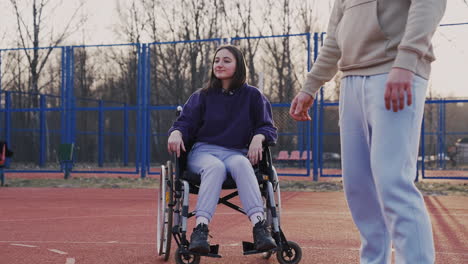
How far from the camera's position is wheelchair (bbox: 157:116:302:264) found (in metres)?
3.24

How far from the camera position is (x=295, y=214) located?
19.8ft

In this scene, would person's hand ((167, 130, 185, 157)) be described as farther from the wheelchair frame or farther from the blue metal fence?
the blue metal fence

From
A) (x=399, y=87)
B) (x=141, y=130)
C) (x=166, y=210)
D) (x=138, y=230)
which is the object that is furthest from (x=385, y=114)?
(x=141, y=130)

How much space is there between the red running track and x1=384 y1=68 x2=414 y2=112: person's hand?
175cm

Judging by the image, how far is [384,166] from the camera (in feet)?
6.57

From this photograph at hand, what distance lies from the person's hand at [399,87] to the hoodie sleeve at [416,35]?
21 mm

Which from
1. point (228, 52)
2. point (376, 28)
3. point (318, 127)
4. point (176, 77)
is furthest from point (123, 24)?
point (376, 28)

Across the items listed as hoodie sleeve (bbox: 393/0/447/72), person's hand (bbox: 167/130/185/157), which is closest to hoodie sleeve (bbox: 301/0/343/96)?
hoodie sleeve (bbox: 393/0/447/72)

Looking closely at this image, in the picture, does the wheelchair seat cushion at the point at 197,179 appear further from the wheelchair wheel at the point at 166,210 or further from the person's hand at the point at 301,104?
the person's hand at the point at 301,104

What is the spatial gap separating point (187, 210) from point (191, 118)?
593mm

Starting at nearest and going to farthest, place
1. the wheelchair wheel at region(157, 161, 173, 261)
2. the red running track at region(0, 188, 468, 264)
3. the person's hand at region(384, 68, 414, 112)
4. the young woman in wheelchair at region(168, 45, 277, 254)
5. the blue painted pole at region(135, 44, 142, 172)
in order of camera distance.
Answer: the person's hand at region(384, 68, 414, 112), the young woman in wheelchair at region(168, 45, 277, 254), the wheelchair wheel at region(157, 161, 173, 261), the red running track at region(0, 188, 468, 264), the blue painted pole at region(135, 44, 142, 172)

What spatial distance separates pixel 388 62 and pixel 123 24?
76.7 feet

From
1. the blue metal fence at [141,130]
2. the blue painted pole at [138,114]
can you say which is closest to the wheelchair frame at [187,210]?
the blue metal fence at [141,130]

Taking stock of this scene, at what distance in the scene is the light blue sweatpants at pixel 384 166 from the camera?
6.41 feet
